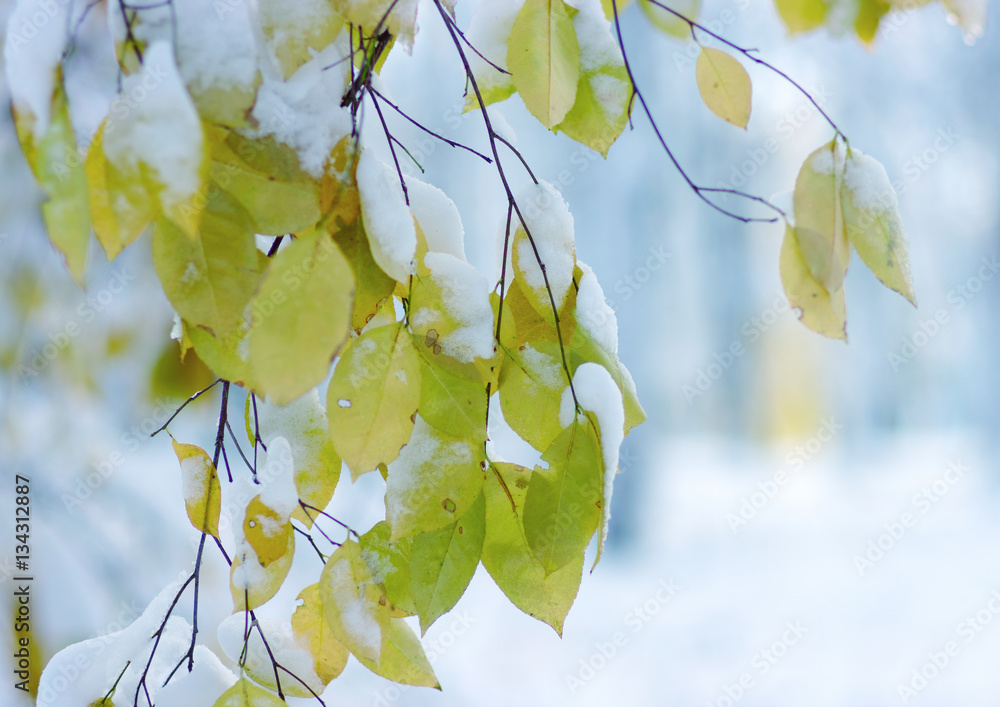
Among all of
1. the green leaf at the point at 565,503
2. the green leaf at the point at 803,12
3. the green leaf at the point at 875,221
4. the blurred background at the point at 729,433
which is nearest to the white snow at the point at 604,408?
the green leaf at the point at 565,503

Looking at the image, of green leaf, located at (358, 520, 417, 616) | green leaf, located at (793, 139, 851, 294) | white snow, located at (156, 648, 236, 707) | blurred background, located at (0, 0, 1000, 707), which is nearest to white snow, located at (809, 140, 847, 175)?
green leaf, located at (793, 139, 851, 294)

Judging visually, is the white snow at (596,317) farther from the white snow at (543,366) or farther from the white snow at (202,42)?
the white snow at (202,42)

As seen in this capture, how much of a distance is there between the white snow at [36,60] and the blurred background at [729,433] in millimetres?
890

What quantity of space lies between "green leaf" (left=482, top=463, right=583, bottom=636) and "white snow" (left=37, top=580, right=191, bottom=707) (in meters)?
0.20

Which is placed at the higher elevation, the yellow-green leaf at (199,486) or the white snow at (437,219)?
the white snow at (437,219)

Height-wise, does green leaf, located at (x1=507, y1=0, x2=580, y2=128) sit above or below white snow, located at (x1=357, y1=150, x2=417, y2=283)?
above

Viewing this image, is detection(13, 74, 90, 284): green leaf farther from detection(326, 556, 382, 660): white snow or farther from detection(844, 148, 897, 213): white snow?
detection(844, 148, 897, 213): white snow

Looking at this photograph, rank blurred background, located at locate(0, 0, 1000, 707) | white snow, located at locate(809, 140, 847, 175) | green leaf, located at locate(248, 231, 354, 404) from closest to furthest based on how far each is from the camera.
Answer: green leaf, located at locate(248, 231, 354, 404) < white snow, located at locate(809, 140, 847, 175) < blurred background, located at locate(0, 0, 1000, 707)

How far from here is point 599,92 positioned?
29cm

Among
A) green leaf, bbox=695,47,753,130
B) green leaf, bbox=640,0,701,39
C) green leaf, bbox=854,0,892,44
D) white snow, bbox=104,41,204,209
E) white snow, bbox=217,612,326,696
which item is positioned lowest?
white snow, bbox=217,612,326,696

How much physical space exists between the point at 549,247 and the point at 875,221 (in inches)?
5.0

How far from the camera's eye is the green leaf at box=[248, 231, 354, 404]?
0.16 metres

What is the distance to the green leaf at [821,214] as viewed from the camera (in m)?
0.25

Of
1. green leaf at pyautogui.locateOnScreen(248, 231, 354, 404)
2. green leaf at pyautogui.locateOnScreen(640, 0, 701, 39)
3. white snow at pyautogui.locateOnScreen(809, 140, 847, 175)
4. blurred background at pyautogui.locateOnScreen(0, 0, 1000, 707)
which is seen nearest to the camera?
green leaf at pyautogui.locateOnScreen(248, 231, 354, 404)
